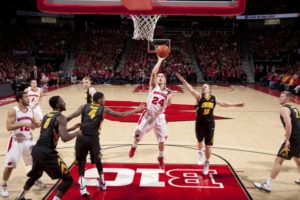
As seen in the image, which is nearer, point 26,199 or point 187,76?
point 26,199

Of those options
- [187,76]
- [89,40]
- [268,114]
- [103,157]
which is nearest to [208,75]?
[187,76]

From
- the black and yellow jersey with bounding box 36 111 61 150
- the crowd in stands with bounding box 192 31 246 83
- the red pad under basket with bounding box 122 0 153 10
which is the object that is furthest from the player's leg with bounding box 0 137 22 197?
the crowd in stands with bounding box 192 31 246 83

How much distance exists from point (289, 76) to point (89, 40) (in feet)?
62.8

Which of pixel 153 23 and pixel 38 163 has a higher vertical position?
pixel 153 23

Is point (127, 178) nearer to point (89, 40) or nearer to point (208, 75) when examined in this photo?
point (208, 75)

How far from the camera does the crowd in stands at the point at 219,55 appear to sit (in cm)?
2875

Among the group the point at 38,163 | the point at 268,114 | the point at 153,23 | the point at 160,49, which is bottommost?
the point at 268,114

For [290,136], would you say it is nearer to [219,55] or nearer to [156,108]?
[156,108]

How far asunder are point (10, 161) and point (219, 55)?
90.1 feet

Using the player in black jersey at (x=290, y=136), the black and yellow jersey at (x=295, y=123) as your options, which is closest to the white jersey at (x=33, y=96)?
the player in black jersey at (x=290, y=136)

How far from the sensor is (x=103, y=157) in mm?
8227

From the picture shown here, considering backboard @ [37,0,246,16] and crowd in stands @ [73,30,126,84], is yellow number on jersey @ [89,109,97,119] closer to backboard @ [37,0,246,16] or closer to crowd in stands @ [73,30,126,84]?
backboard @ [37,0,246,16]

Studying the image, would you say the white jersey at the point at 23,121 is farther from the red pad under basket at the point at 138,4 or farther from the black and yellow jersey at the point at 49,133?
the red pad under basket at the point at 138,4

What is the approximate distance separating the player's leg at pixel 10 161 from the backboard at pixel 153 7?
8.07ft
